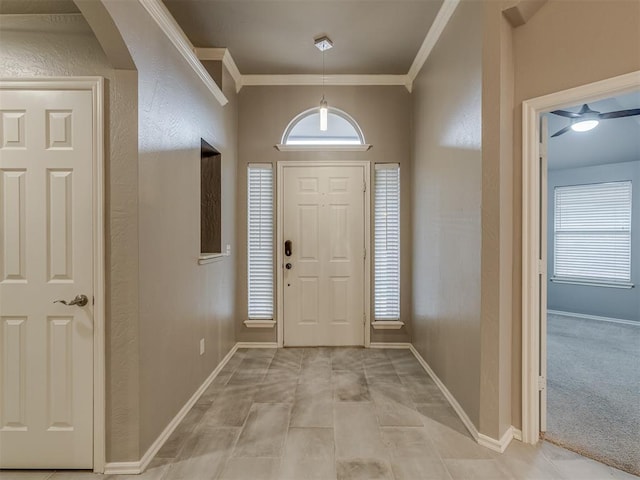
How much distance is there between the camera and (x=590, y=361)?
3.34 m

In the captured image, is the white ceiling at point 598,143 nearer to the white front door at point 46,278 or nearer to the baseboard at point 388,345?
the baseboard at point 388,345

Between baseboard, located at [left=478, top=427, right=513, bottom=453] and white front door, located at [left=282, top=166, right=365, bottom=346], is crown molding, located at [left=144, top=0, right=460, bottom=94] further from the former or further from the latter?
baseboard, located at [left=478, top=427, right=513, bottom=453]

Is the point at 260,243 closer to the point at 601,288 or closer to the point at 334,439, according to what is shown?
the point at 334,439

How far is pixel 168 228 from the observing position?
2.14 metres

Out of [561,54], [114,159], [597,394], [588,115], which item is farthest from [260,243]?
[588,115]

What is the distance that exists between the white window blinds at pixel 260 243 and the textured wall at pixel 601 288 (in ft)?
16.4

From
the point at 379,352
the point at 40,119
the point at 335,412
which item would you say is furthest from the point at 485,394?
the point at 40,119

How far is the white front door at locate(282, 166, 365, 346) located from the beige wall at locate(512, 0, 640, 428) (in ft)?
6.31

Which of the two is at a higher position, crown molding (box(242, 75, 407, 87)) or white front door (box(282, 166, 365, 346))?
crown molding (box(242, 75, 407, 87))

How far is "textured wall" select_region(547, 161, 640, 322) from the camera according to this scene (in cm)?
481

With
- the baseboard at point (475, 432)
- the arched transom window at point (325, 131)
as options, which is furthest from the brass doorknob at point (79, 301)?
the arched transom window at point (325, 131)

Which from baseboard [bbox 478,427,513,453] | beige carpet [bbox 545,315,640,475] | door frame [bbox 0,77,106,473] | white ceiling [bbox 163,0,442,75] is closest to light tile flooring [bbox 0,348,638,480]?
baseboard [bbox 478,427,513,453]

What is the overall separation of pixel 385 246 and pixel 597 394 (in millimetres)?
2266

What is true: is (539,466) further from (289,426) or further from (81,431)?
(81,431)
